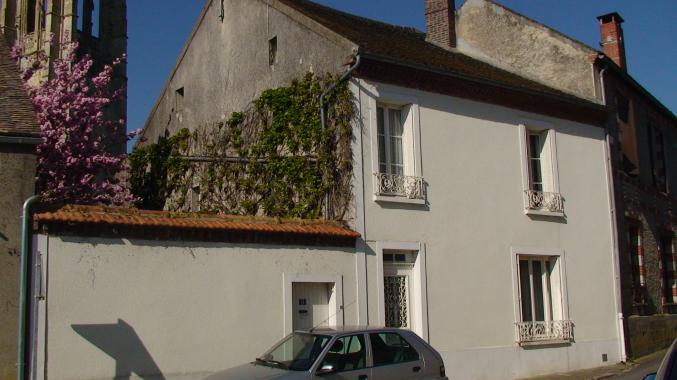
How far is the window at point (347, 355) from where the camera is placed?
9.05 metres

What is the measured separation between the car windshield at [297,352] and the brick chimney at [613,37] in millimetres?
16267

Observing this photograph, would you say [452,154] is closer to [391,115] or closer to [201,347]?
[391,115]

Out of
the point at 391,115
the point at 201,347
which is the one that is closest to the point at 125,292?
the point at 201,347

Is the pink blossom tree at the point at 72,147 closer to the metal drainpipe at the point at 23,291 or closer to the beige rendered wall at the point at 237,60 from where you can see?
the beige rendered wall at the point at 237,60

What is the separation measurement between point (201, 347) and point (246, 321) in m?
0.87

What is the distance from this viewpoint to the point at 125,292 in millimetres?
10547

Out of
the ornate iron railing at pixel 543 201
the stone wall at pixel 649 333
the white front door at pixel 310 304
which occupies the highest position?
the ornate iron railing at pixel 543 201

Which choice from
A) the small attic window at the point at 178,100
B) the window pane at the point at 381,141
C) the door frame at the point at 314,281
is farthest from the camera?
the small attic window at the point at 178,100

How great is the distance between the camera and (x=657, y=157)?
22.7 metres

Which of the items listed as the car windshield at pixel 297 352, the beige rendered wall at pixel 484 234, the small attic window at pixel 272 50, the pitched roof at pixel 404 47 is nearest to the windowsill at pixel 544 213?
the beige rendered wall at pixel 484 234

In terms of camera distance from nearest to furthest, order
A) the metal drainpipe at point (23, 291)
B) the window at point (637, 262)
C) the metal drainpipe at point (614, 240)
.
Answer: the metal drainpipe at point (23, 291) < the metal drainpipe at point (614, 240) < the window at point (637, 262)

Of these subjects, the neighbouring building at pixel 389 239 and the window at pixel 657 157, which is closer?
the neighbouring building at pixel 389 239

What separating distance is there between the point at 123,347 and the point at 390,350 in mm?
3834

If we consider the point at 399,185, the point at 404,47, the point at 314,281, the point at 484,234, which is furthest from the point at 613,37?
the point at 314,281
